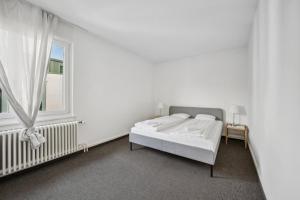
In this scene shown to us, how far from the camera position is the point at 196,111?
4195 mm

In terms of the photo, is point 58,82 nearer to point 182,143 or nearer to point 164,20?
point 164,20

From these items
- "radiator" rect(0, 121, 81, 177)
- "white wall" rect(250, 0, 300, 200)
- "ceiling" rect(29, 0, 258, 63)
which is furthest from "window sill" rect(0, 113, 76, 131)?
"white wall" rect(250, 0, 300, 200)

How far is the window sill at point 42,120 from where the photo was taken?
1.88m

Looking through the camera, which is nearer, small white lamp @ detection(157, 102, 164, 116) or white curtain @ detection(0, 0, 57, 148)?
white curtain @ detection(0, 0, 57, 148)

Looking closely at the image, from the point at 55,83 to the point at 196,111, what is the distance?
3.93 m

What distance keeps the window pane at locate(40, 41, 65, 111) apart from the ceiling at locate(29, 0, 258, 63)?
0.68 m

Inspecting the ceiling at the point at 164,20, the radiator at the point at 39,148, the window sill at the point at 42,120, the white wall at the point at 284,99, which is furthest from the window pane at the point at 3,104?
the white wall at the point at 284,99

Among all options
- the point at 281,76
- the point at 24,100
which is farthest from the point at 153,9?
the point at 24,100

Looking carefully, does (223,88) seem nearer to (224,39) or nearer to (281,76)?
(224,39)

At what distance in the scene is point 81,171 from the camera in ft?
6.95

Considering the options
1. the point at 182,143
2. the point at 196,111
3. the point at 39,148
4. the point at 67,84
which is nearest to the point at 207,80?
the point at 196,111

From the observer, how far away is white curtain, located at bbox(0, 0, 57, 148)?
1829 mm

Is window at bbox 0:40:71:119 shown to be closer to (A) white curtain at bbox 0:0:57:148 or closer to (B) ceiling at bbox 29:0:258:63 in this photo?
(A) white curtain at bbox 0:0:57:148

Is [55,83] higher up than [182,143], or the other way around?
[55,83]
